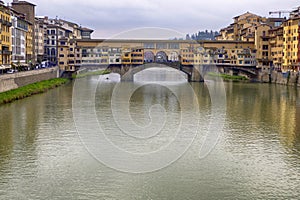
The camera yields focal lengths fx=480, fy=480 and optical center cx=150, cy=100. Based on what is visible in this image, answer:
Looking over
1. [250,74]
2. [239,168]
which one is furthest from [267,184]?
[250,74]

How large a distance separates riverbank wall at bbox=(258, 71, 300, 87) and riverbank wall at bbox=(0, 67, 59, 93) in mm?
16199

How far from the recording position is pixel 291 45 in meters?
35.3

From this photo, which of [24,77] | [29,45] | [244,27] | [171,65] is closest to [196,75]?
[171,65]

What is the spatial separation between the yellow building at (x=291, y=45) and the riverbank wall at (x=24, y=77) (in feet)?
57.0

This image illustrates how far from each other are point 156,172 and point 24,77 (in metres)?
17.8

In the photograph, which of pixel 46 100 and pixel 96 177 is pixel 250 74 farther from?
pixel 96 177

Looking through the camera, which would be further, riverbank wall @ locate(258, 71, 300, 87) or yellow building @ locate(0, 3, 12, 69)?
riverbank wall @ locate(258, 71, 300, 87)

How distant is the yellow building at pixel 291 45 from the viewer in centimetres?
3397

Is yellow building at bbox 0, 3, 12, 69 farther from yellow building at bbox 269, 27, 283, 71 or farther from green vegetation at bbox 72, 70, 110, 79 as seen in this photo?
yellow building at bbox 269, 27, 283, 71

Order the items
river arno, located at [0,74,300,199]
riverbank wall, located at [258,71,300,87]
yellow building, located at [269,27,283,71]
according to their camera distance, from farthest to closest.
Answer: yellow building, located at [269,27,283,71] → riverbank wall, located at [258,71,300,87] → river arno, located at [0,74,300,199]

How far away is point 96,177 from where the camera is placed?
996 cm

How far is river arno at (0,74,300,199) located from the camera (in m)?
9.15

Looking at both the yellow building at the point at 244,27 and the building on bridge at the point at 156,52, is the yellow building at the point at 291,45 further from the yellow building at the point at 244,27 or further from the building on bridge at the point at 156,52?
Result: the yellow building at the point at 244,27

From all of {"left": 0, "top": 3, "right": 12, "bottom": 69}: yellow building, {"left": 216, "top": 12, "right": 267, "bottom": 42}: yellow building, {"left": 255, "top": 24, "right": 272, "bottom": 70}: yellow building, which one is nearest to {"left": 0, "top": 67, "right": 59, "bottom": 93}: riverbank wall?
{"left": 0, "top": 3, "right": 12, "bottom": 69}: yellow building
